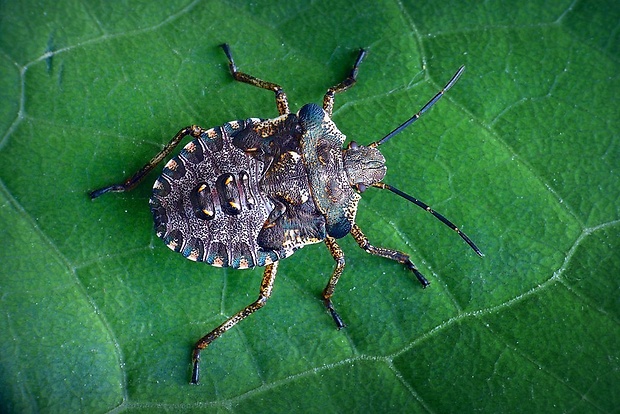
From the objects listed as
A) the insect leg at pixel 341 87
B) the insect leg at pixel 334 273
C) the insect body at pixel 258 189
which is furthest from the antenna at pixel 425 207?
the insect leg at pixel 341 87

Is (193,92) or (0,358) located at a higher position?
(193,92)

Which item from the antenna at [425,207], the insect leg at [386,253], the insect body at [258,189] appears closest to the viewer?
the insect body at [258,189]

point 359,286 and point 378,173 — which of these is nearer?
point 378,173

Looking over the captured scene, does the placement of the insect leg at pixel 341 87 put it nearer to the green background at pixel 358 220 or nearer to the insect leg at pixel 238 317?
the green background at pixel 358 220

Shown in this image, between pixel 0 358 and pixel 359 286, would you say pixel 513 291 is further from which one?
pixel 0 358

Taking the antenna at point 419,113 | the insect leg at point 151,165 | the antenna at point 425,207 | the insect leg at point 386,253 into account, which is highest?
the insect leg at point 151,165

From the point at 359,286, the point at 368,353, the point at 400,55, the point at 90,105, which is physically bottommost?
the point at 368,353

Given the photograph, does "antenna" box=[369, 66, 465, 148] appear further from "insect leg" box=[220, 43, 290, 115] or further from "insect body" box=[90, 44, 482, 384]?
"insect leg" box=[220, 43, 290, 115]

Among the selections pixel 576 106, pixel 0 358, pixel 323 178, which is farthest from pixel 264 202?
pixel 576 106
